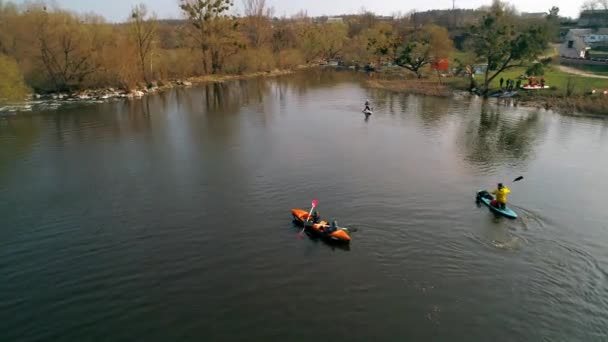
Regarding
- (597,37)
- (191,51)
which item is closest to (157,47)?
(191,51)

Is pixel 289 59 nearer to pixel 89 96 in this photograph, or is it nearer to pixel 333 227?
pixel 89 96

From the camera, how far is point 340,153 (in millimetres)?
34125

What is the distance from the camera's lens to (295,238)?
68.2ft

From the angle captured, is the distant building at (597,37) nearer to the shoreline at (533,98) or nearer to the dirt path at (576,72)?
the dirt path at (576,72)

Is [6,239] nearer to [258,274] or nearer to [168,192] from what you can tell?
[168,192]

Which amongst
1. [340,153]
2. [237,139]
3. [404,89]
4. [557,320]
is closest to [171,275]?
[557,320]

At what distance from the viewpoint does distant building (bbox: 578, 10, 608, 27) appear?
400 feet

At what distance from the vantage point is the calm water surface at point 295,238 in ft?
50.2

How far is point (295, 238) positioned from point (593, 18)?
144 meters

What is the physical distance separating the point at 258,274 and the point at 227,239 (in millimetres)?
3336

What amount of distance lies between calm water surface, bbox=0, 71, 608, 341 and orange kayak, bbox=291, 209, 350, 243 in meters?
0.56

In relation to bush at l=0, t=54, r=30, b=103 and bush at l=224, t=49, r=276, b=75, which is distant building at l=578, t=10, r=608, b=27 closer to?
bush at l=224, t=49, r=276, b=75

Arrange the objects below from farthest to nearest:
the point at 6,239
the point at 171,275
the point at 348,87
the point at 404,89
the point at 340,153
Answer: the point at 348,87 → the point at 404,89 → the point at 340,153 → the point at 6,239 → the point at 171,275

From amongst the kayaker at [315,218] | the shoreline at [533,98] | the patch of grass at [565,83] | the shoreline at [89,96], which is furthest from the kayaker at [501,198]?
the shoreline at [89,96]
